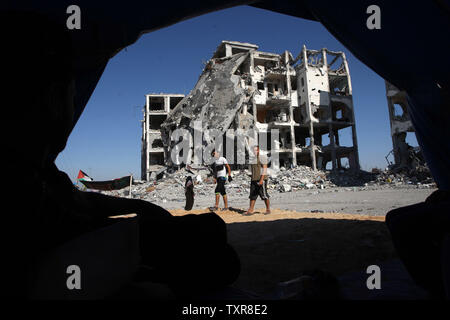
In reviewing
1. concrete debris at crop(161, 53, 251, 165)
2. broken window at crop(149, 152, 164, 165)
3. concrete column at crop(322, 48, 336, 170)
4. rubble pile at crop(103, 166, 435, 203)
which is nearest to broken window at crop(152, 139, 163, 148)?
broken window at crop(149, 152, 164, 165)

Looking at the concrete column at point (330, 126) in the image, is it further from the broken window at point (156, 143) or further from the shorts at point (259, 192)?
the broken window at point (156, 143)

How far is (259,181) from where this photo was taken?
258 inches

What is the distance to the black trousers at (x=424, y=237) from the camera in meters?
1.02

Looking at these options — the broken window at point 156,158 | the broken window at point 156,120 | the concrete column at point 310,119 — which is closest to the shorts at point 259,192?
the concrete column at point 310,119

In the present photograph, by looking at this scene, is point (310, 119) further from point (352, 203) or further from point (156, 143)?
point (156, 143)

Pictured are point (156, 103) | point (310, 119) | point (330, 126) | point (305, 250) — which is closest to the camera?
point (305, 250)

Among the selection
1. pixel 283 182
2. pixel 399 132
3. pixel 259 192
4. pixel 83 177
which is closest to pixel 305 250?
pixel 259 192

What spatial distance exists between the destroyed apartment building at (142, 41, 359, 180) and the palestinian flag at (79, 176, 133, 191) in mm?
10859

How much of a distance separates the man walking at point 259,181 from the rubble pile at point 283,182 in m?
8.61

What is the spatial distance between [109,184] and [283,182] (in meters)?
14.1

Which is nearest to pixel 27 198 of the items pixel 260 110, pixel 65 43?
pixel 65 43

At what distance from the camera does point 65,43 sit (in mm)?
922

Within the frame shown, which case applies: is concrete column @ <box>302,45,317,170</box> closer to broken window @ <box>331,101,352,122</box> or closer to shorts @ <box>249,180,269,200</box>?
broken window @ <box>331,101,352,122</box>
